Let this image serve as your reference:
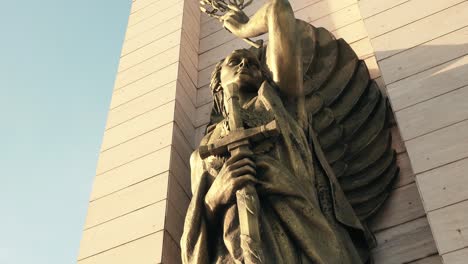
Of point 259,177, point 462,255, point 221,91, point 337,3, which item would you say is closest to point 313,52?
point 221,91

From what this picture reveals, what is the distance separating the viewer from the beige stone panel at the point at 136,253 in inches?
186

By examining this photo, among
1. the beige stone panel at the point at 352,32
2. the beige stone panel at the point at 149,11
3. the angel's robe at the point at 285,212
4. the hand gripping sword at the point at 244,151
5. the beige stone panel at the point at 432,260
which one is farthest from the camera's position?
the beige stone panel at the point at 149,11

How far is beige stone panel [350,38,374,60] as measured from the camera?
235 inches

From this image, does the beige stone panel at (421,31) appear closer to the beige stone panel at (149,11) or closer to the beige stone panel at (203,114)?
the beige stone panel at (203,114)

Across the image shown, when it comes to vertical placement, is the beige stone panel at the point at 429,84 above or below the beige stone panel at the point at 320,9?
above

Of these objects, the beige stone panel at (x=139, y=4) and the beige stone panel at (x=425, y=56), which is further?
the beige stone panel at (x=139, y=4)

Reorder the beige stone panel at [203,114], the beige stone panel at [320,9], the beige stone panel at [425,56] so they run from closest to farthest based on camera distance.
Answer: the beige stone panel at [425,56], the beige stone panel at [203,114], the beige stone panel at [320,9]

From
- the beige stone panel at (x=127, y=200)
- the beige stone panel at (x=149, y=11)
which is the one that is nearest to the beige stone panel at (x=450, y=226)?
the beige stone panel at (x=127, y=200)

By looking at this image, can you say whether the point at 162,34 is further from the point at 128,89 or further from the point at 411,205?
the point at 411,205

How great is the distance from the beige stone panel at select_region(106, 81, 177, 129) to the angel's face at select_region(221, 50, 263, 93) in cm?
162

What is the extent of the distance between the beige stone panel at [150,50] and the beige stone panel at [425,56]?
9.23 feet

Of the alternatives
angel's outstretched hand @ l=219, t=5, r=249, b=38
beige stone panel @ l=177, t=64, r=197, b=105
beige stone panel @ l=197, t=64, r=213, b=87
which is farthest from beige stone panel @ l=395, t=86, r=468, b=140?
beige stone panel @ l=197, t=64, r=213, b=87

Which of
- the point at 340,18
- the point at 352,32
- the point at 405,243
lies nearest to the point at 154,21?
the point at 340,18

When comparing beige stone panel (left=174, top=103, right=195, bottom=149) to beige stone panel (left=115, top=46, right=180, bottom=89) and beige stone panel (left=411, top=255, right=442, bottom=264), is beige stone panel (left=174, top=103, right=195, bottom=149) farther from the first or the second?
beige stone panel (left=411, top=255, right=442, bottom=264)
